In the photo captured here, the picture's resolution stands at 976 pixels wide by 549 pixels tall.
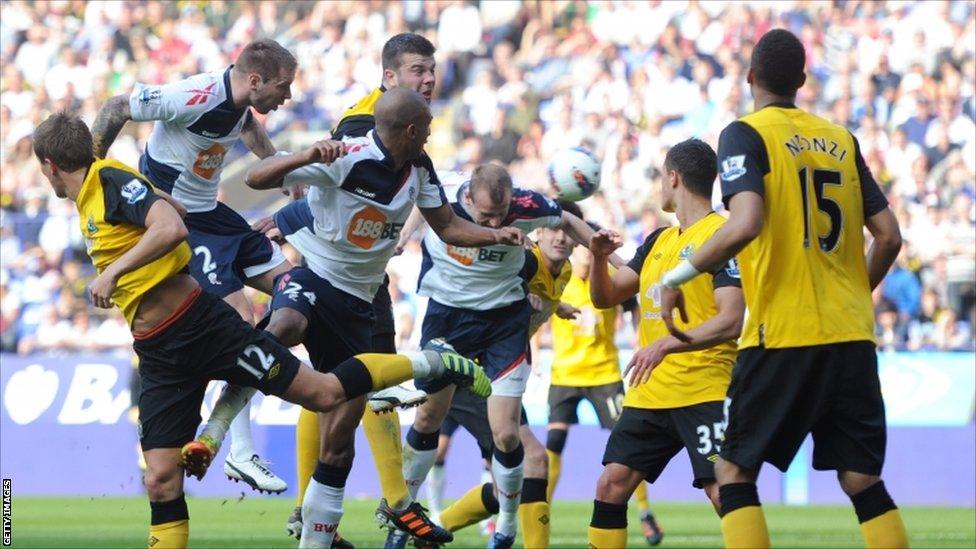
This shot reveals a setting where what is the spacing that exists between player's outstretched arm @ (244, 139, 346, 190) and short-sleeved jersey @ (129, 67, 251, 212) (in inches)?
59.3

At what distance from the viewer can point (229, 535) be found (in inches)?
547

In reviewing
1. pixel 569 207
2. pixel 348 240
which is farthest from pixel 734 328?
pixel 569 207

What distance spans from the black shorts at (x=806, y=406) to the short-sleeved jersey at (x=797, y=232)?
7 cm

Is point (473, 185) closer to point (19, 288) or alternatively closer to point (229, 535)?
point (229, 535)

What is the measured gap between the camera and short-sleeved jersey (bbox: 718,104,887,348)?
6.86 meters

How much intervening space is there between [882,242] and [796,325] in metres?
0.74

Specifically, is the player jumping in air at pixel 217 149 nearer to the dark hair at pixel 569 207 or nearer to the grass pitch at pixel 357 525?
the dark hair at pixel 569 207

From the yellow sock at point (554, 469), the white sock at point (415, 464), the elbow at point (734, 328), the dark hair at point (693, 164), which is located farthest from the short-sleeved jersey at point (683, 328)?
the yellow sock at point (554, 469)

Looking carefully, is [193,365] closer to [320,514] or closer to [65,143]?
[65,143]

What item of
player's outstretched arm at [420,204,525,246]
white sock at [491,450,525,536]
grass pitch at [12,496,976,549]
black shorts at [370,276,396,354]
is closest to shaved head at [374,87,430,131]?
player's outstretched arm at [420,204,525,246]

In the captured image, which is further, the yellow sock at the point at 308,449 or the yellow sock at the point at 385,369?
the yellow sock at the point at 308,449

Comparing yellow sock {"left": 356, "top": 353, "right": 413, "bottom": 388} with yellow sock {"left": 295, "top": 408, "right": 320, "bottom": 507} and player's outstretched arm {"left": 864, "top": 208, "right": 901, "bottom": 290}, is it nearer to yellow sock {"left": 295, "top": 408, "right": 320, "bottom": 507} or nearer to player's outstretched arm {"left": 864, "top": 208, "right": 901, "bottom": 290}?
yellow sock {"left": 295, "top": 408, "right": 320, "bottom": 507}

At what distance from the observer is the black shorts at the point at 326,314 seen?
8984 mm

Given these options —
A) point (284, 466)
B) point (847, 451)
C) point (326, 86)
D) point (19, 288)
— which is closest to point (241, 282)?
point (847, 451)
